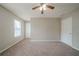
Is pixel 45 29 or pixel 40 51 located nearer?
pixel 40 51

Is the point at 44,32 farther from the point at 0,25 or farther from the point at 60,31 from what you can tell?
the point at 0,25

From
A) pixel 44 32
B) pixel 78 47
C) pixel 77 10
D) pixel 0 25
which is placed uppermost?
pixel 77 10

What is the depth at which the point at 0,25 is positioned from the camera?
3.80 m

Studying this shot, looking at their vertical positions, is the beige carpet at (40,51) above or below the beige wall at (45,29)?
below

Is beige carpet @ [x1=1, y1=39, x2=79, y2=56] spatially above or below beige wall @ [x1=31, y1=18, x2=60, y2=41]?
below

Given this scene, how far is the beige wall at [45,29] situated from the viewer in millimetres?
7586

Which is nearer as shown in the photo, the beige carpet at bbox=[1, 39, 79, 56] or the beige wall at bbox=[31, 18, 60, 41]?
the beige carpet at bbox=[1, 39, 79, 56]

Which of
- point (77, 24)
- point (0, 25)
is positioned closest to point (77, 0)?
point (0, 25)

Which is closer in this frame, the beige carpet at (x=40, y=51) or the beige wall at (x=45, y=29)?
the beige carpet at (x=40, y=51)

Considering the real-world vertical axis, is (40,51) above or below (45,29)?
below

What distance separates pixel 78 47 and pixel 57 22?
356 centimetres

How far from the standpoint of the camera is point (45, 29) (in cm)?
764

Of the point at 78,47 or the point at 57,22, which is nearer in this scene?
the point at 78,47

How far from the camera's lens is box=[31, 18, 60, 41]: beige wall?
24.9 ft
